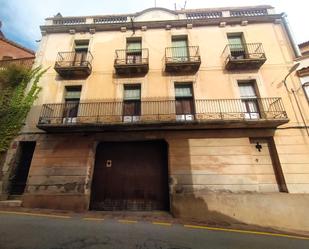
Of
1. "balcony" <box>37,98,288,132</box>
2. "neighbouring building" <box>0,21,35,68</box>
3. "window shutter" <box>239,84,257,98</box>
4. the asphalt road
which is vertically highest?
"neighbouring building" <box>0,21,35,68</box>

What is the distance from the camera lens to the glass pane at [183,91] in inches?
416

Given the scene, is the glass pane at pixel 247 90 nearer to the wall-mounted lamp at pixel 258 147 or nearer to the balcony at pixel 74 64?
the wall-mounted lamp at pixel 258 147

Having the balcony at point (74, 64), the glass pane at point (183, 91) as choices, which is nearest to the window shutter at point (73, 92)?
the balcony at point (74, 64)

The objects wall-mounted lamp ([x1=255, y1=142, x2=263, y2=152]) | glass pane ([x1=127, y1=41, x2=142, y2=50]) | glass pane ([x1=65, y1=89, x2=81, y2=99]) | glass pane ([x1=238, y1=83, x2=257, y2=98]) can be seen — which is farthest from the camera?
glass pane ([x1=127, y1=41, x2=142, y2=50])

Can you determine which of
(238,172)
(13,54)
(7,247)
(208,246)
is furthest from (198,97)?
(13,54)

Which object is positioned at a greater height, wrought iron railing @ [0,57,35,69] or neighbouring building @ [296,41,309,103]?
wrought iron railing @ [0,57,35,69]

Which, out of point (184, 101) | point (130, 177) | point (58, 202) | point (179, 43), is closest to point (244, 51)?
point (179, 43)

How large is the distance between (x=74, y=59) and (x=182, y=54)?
273 inches

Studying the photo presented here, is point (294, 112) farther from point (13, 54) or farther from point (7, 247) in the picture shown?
point (13, 54)

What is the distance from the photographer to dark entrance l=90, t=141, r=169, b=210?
8.92m

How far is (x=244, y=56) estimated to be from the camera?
11.4 metres

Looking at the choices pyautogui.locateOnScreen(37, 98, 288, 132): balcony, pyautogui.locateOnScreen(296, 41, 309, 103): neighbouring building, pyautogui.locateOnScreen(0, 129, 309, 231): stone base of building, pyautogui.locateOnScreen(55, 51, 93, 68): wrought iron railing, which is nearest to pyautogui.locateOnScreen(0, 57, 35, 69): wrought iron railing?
pyautogui.locateOnScreen(55, 51, 93, 68): wrought iron railing

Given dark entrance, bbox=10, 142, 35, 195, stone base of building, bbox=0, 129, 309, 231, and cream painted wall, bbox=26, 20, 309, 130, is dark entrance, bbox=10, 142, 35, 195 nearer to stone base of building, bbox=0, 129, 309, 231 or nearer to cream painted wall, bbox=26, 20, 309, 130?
stone base of building, bbox=0, 129, 309, 231

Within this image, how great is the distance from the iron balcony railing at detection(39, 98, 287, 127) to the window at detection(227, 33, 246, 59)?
125 inches
